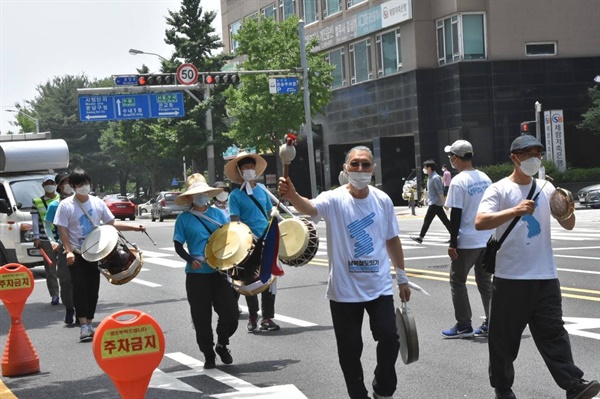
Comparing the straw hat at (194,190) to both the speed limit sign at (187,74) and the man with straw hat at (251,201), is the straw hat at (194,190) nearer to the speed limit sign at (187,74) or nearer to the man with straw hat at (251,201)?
the man with straw hat at (251,201)

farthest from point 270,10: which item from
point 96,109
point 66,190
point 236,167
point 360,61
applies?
point 236,167

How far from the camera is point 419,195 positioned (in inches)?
1864

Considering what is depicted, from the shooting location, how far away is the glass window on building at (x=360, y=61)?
171ft

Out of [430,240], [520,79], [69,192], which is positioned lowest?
[430,240]

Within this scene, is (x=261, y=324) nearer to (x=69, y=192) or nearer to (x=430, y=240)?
(x=69, y=192)

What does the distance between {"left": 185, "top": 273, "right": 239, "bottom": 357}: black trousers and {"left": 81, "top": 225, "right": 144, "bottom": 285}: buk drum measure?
1.56m

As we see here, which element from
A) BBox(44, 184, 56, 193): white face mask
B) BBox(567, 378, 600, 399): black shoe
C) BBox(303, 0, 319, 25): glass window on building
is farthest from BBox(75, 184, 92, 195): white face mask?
BBox(303, 0, 319, 25): glass window on building

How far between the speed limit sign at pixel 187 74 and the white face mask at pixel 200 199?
2719 centimetres

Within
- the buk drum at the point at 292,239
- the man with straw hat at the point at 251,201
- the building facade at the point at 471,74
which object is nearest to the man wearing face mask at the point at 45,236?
the man with straw hat at the point at 251,201

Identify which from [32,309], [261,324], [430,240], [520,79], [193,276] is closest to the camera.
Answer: [193,276]

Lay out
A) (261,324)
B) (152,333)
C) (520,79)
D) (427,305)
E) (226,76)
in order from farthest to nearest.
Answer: (520,79) < (226,76) < (427,305) < (261,324) < (152,333)

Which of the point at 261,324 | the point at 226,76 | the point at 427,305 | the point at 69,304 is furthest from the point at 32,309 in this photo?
the point at 226,76

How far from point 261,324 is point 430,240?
14.0 metres

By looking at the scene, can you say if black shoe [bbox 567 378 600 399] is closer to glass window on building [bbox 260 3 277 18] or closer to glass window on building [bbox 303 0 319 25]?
glass window on building [bbox 303 0 319 25]
